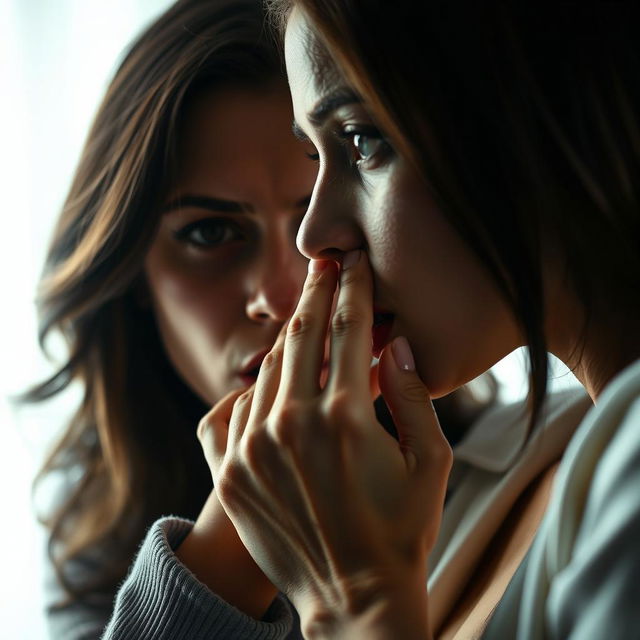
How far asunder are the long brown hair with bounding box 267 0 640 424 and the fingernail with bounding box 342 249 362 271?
0.13 metres

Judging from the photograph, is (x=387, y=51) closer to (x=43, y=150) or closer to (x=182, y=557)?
(x=182, y=557)

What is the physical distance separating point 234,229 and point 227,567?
52cm

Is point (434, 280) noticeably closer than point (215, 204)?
Yes

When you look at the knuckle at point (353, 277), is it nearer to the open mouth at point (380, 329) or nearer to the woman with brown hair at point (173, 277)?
the open mouth at point (380, 329)

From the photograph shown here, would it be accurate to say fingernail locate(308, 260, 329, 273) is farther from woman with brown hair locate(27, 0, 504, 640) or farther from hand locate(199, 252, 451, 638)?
woman with brown hair locate(27, 0, 504, 640)

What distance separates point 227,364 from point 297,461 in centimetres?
53

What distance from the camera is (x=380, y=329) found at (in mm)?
849

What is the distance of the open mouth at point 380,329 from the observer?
832 millimetres

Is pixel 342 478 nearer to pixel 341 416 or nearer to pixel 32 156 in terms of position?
pixel 341 416

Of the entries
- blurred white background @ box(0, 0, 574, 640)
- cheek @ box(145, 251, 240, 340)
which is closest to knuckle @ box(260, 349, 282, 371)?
cheek @ box(145, 251, 240, 340)

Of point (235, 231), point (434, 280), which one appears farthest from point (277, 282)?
point (434, 280)

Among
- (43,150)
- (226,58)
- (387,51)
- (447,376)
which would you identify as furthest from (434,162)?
(43,150)

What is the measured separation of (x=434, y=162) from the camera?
69 cm

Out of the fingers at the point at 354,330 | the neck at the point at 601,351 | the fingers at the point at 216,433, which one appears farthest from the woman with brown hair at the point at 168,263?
the neck at the point at 601,351
